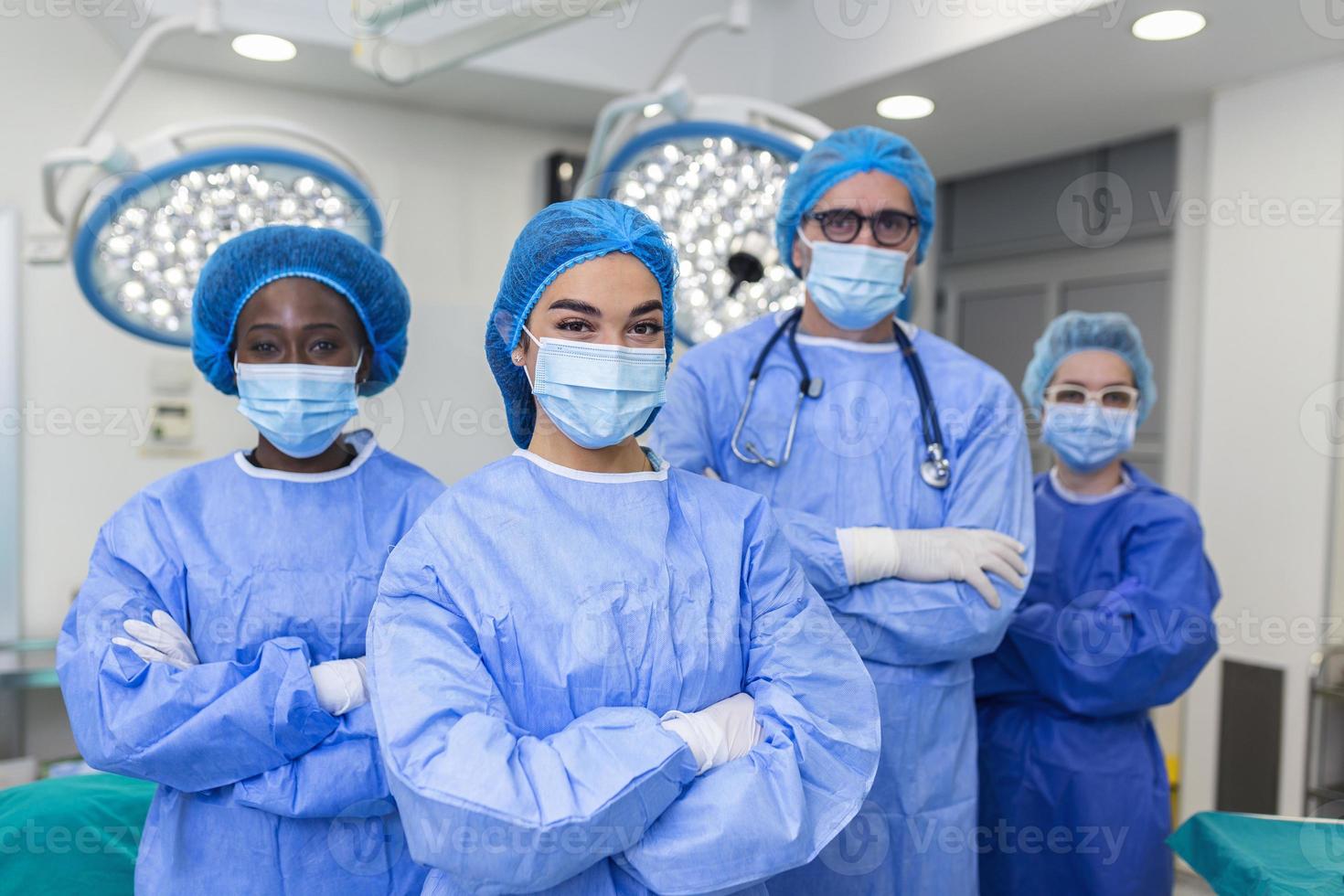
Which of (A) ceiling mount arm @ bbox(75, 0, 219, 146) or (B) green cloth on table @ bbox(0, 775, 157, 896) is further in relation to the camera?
(A) ceiling mount arm @ bbox(75, 0, 219, 146)

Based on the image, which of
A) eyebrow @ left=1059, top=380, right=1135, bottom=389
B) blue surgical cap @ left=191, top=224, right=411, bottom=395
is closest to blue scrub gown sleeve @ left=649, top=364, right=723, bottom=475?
blue surgical cap @ left=191, top=224, right=411, bottom=395

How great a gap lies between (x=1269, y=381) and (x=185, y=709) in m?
3.08

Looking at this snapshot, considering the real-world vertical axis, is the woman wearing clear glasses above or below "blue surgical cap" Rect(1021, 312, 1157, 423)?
below

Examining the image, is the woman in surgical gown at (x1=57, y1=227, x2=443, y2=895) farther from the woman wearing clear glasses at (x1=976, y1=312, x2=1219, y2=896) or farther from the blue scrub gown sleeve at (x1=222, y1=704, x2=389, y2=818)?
the woman wearing clear glasses at (x1=976, y1=312, x2=1219, y2=896)

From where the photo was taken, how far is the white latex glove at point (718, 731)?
1063mm

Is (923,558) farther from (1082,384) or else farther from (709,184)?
(1082,384)

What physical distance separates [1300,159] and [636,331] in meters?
2.78

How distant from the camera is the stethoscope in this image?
65.0 inches

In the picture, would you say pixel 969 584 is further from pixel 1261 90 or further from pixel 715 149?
pixel 1261 90

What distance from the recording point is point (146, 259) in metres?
1.73

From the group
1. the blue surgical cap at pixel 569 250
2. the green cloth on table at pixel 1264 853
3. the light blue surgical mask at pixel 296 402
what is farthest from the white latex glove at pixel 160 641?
the green cloth on table at pixel 1264 853

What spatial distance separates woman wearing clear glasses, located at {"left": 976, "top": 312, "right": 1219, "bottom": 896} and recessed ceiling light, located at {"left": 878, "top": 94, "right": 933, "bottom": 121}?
162 centimetres

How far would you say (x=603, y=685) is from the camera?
108 centimetres

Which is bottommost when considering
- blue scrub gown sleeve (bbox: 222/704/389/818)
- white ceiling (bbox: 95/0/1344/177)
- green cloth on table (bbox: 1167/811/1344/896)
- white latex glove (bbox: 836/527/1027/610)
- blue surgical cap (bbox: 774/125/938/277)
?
green cloth on table (bbox: 1167/811/1344/896)
